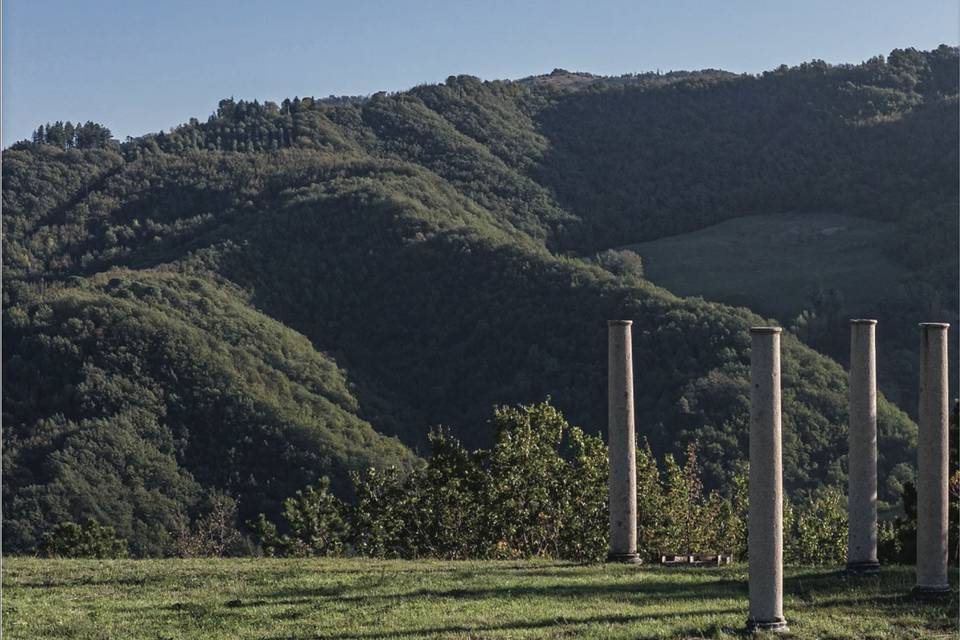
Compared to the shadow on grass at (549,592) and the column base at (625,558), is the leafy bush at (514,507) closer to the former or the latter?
the column base at (625,558)

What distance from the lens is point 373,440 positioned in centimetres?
8975

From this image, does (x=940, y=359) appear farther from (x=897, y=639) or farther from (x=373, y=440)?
(x=373, y=440)

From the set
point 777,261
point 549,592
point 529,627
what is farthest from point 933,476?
point 777,261

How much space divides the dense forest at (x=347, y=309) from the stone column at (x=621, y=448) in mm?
49589

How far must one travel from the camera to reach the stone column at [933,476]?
68.0 ft

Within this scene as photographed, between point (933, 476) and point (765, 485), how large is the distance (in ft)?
14.0

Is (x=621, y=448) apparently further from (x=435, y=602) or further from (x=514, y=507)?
(x=514, y=507)

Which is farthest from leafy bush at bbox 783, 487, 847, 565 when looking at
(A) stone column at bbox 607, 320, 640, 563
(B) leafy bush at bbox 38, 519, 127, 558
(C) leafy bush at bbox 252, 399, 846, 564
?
(B) leafy bush at bbox 38, 519, 127, 558

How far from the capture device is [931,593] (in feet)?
68.0

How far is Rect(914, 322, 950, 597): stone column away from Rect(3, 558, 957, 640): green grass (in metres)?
0.62

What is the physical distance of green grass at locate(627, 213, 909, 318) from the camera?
138 metres

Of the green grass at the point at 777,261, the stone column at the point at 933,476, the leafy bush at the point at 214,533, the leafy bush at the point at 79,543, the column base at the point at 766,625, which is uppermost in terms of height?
the green grass at the point at 777,261

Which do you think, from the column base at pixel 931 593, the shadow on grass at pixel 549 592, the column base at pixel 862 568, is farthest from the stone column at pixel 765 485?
the column base at pixel 862 568

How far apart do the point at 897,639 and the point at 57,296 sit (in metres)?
90.4
